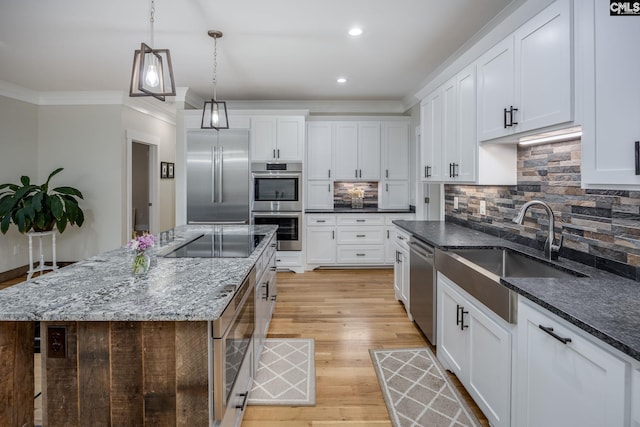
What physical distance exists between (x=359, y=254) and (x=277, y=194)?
62.0 inches

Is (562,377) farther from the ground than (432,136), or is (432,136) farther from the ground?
(432,136)

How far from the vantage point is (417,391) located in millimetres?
2293

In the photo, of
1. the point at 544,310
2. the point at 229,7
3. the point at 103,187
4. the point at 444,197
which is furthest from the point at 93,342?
the point at 103,187

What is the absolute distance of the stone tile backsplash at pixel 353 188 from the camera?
240 inches

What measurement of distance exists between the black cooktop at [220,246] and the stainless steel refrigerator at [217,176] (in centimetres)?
221

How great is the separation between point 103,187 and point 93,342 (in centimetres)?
488

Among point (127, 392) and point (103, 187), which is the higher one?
point (103, 187)

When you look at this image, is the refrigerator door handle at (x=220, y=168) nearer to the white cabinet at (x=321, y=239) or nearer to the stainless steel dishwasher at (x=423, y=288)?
the white cabinet at (x=321, y=239)

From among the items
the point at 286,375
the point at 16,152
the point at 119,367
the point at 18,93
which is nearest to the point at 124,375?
the point at 119,367

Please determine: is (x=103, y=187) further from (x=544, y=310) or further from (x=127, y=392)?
(x=544, y=310)

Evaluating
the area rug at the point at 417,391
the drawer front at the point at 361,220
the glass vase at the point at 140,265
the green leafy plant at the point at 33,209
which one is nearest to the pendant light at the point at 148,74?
the glass vase at the point at 140,265

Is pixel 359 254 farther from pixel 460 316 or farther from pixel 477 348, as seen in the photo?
pixel 477 348

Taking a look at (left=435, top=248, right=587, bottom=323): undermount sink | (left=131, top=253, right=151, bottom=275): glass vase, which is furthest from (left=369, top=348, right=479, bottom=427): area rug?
(left=131, top=253, right=151, bottom=275): glass vase

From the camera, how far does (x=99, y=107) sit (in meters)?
5.43
